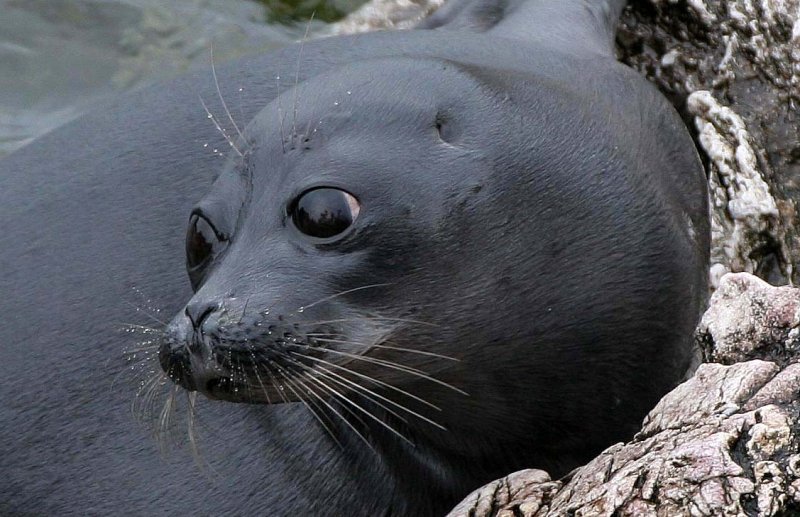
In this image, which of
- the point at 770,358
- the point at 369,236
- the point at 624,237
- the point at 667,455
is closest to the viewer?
the point at 667,455

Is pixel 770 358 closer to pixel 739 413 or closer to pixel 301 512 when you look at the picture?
pixel 739 413

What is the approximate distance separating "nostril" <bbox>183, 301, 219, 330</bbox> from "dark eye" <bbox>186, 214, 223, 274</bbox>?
0.33m

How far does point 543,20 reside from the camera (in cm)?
557

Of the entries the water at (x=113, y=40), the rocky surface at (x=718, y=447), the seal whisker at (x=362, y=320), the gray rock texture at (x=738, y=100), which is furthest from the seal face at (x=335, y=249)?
the water at (x=113, y=40)

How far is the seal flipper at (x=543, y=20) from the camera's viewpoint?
5.43 meters

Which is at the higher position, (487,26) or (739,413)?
(739,413)

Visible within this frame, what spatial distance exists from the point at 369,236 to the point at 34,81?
509cm

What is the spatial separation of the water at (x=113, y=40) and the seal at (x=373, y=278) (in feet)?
9.80

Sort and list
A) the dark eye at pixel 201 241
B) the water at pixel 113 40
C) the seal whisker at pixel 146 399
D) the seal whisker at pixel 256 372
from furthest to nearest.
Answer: the water at pixel 113 40 < the seal whisker at pixel 146 399 < the dark eye at pixel 201 241 < the seal whisker at pixel 256 372

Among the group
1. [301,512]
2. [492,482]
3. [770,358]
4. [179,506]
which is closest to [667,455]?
[770,358]

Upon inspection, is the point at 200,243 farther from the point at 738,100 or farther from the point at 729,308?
the point at 738,100

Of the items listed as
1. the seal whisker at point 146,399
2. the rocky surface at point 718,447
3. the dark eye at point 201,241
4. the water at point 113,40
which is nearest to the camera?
the rocky surface at point 718,447

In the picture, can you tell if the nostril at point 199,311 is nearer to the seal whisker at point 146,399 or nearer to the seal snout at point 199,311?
the seal snout at point 199,311

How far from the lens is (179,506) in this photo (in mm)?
4727
